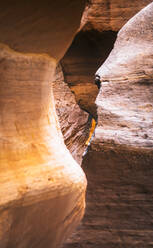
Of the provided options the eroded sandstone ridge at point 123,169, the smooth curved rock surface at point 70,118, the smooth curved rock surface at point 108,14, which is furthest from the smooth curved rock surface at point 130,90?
the smooth curved rock surface at point 70,118

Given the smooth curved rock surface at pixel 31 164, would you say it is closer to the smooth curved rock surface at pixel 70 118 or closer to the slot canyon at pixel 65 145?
the slot canyon at pixel 65 145

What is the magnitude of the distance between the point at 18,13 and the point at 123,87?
6.30 ft

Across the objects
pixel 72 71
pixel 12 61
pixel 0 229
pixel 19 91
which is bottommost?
pixel 72 71

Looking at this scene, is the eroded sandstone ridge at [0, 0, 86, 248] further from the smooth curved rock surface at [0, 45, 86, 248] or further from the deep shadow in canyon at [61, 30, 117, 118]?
the deep shadow in canyon at [61, 30, 117, 118]

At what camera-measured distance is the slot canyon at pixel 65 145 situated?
5.08 ft

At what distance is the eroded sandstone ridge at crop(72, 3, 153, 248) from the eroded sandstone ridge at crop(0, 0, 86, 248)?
3.07 feet

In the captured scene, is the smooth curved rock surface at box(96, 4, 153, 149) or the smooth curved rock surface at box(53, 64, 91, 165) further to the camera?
the smooth curved rock surface at box(53, 64, 91, 165)

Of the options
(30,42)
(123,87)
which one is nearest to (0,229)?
(30,42)

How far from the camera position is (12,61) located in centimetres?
161

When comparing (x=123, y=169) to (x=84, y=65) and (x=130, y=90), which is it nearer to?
(x=130, y=90)

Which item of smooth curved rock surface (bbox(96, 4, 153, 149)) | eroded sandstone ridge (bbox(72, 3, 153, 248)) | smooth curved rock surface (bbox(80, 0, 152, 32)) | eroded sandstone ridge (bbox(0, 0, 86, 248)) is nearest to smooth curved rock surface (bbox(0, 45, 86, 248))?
eroded sandstone ridge (bbox(0, 0, 86, 248))

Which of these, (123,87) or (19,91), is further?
(123,87)

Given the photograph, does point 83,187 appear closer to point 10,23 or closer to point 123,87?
point 10,23

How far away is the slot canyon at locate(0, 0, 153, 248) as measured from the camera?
1549mm
